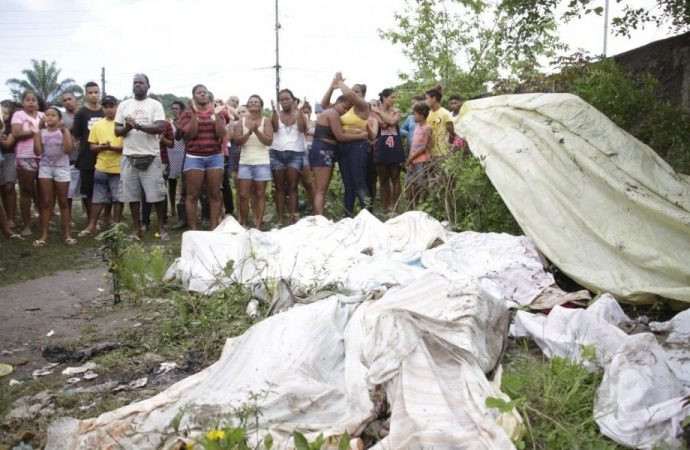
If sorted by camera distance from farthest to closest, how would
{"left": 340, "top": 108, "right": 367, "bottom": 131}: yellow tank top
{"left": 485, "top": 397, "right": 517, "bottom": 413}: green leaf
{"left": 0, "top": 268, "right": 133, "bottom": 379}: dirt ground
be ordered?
1. {"left": 340, "top": 108, "right": 367, "bottom": 131}: yellow tank top
2. {"left": 0, "top": 268, "right": 133, "bottom": 379}: dirt ground
3. {"left": 485, "top": 397, "right": 517, "bottom": 413}: green leaf

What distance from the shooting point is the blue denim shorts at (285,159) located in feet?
26.5

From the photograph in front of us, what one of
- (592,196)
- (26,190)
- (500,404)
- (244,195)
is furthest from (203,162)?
(500,404)

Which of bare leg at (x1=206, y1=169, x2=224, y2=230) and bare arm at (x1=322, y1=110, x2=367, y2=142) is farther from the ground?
bare arm at (x1=322, y1=110, x2=367, y2=142)

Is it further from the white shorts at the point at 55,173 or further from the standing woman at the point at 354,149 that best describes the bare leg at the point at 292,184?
the white shorts at the point at 55,173

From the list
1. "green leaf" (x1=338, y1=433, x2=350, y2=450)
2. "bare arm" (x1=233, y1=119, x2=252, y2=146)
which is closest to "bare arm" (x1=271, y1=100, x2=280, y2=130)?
"bare arm" (x1=233, y1=119, x2=252, y2=146)

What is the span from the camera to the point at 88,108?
8312 millimetres

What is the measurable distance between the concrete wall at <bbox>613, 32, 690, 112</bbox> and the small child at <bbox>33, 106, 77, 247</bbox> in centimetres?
653

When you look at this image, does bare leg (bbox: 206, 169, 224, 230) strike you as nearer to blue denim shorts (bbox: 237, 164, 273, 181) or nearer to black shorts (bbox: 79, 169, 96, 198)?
blue denim shorts (bbox: 237, 164, 273, 181)

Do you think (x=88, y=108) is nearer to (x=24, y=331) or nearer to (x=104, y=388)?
(x=24, y=331)

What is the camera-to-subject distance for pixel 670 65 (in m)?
6.19

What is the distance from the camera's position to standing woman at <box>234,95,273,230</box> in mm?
7738

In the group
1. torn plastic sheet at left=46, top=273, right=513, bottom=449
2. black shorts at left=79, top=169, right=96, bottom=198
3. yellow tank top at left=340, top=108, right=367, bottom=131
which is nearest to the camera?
torn plastic sheet at left=46, top=273, right=513, bottom=449

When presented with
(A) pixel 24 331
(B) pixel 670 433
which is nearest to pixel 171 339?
(A) pixel 24 331

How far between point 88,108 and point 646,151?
674 centimetres
